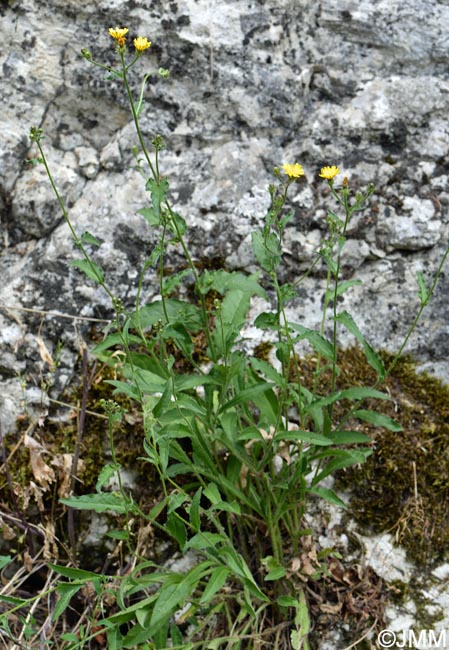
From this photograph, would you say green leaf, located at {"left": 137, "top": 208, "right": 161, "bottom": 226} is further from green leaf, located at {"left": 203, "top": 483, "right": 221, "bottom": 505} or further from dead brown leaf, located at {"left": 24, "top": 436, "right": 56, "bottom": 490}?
dead brown leaf, located at {"left": 24, "top": 436, "right": 56, "bottom": 490}

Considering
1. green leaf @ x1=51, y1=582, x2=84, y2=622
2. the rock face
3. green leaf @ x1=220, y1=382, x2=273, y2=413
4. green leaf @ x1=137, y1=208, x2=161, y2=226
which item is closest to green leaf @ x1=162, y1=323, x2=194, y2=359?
green leaf @ x1=220, y1=382, x2=273, y2=413

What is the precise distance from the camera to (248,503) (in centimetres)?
226

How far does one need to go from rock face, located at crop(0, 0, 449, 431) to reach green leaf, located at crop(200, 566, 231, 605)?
1.11m

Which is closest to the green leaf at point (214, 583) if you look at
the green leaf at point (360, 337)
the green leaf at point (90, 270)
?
the green leaf at point (360, 337)

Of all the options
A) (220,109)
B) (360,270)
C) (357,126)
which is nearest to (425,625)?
(360,270)

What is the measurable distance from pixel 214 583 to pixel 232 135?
1.87 meters

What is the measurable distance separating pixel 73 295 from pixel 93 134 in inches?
30.0

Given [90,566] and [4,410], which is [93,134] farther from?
[90,566]

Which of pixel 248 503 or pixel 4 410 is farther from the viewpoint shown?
pixel 4 410

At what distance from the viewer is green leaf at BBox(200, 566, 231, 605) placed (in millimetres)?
1882

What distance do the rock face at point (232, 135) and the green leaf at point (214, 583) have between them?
1.11 m

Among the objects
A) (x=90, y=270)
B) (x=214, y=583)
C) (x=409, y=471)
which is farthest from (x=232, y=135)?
(x=214, y=583)

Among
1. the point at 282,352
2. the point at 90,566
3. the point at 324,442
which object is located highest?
the point at 282,352

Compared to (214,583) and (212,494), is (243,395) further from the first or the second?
(214,583)
